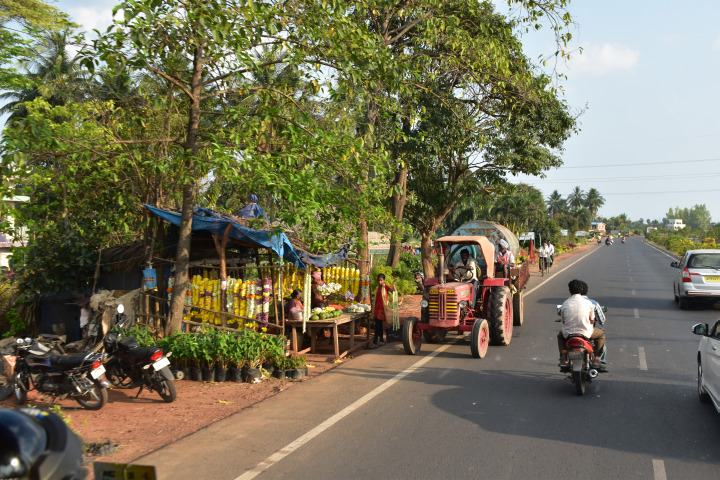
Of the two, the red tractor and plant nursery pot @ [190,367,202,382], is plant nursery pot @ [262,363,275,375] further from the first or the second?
the red tractor

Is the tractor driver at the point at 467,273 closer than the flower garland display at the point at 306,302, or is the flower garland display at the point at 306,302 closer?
the flower garland display at the point at 306,302

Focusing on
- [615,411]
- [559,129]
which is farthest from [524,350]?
[559,129]

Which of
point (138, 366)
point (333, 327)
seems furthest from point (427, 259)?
point (138, 366)

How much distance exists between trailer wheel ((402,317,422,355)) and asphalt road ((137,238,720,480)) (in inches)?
7.7

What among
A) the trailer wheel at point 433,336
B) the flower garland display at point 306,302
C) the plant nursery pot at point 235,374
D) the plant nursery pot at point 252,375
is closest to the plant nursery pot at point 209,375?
the plant nursery pot at point 235,374

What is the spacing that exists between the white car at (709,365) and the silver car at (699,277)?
10.1 metres

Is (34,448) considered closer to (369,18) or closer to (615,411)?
(615,411)

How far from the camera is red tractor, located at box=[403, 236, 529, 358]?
418 inches

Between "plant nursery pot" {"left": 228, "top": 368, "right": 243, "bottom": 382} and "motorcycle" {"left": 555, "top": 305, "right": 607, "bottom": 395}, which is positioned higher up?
"motorcycle" {"left": 555, "top": 305, "right": 607, "bottom": 395}

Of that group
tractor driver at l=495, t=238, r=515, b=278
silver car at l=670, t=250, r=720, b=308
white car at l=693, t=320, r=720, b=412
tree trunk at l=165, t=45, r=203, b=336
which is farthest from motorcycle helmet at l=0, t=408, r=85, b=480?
silver car at l=670, t=250, r=720, b=308

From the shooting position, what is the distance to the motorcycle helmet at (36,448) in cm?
274

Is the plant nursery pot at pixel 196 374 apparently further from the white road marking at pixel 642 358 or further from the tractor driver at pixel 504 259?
the tractor driver at pixel 504 259

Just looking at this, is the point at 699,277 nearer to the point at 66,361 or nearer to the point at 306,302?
the point at 306,302

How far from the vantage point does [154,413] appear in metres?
7.55
